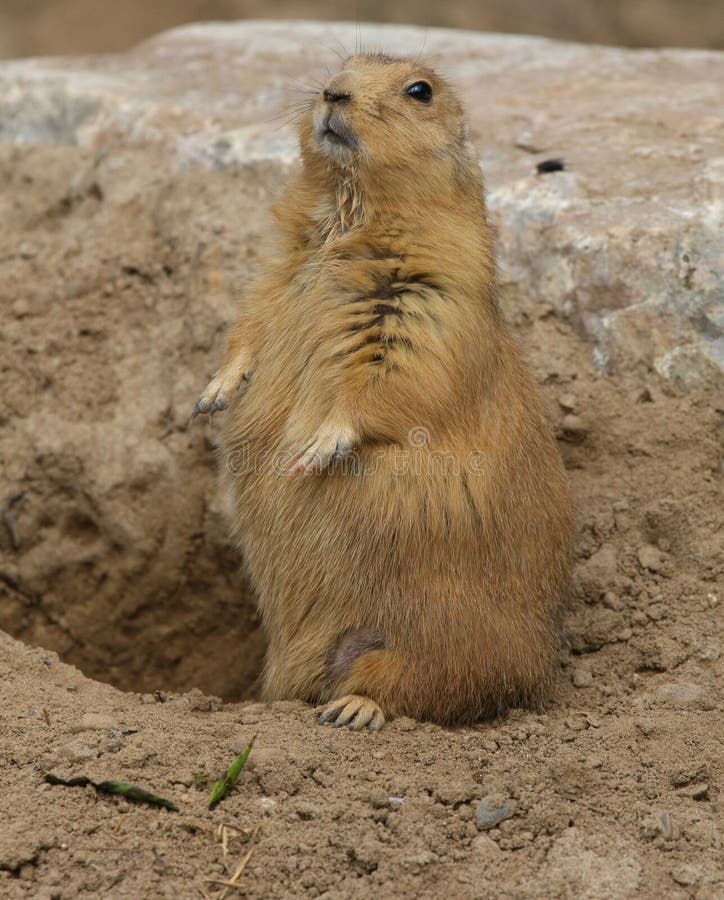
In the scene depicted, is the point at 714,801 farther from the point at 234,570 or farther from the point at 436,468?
the point at 234,570

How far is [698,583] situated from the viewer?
468 centimetres

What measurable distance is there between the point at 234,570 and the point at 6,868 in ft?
9.15

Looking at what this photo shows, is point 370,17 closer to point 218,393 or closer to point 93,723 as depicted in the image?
point 218,393

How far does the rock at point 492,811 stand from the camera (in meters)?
3.59

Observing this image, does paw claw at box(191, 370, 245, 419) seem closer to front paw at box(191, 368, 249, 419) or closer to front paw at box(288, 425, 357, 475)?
front paw at box(191, 368, 249, 419)

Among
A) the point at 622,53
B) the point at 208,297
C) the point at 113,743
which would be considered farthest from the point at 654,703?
the point at 622,53

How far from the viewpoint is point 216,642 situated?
614 centimetres

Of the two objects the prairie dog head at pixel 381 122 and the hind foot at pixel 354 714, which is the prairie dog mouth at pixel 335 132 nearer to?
the prairie dog head at pixel 381 122

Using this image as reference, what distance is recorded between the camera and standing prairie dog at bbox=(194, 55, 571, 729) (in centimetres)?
429

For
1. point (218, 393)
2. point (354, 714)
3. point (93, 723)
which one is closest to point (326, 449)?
point (218, 393)

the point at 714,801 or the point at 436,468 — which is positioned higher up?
the point at 436,468

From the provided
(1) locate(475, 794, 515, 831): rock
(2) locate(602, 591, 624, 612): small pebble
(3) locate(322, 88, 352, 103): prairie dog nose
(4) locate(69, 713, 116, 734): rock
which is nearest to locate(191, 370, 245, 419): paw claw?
(3) locate(322, 88, 352, 103): prairie dog nose

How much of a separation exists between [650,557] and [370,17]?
35.1 ft

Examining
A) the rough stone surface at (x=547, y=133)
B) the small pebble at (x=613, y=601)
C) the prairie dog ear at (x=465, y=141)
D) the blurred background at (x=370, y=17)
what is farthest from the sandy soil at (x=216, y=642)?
the blurred background at (x=370, y=17)
